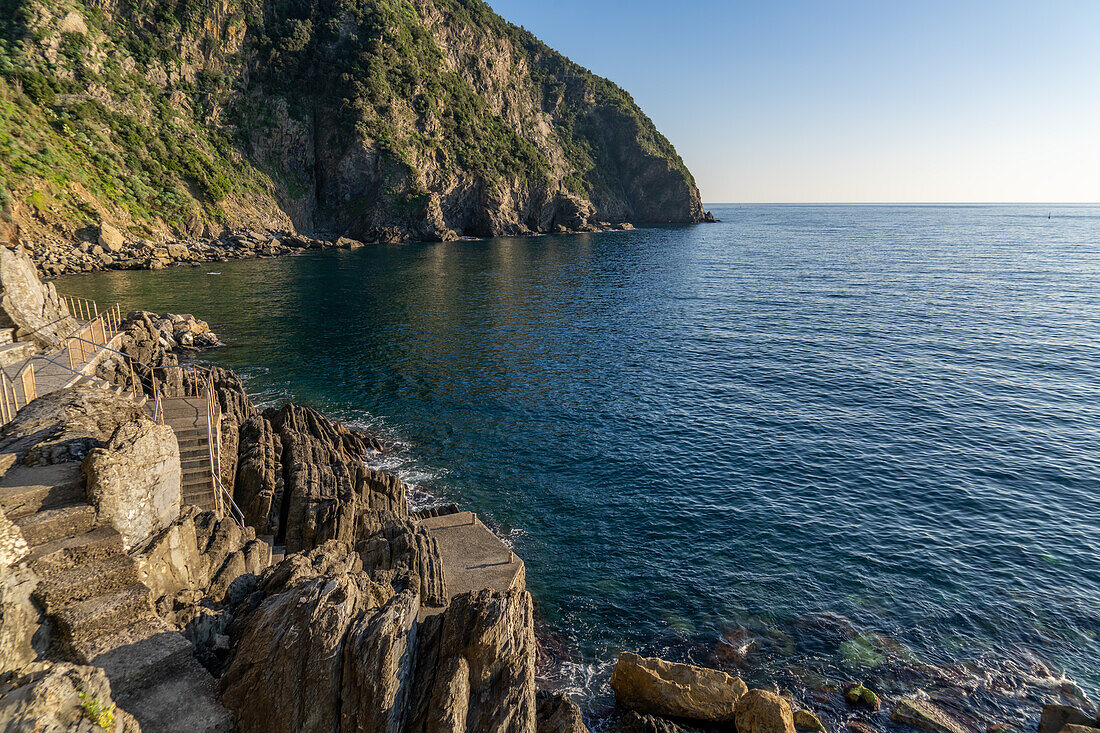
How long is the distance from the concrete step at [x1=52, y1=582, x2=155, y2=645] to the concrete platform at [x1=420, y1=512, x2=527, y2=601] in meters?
8.54

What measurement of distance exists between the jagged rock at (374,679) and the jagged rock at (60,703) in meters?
2.73

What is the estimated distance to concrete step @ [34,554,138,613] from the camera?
844 centimetres

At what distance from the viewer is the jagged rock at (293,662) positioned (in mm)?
7938

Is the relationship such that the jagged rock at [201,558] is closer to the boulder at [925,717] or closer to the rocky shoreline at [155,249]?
the boulder at [925,717]

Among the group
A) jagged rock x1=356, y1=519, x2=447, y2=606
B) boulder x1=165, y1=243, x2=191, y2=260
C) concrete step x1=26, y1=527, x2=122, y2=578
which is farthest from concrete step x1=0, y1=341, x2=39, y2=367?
boulder x1=165, y1=243, x2=191, y2=260

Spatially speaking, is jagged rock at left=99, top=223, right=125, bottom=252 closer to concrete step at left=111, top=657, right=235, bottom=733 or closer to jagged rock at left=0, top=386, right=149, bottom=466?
jagged rock at left=0, top=386, right=149, bottom=466

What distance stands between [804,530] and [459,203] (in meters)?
120

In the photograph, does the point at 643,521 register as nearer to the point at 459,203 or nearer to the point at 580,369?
the point at 580,369

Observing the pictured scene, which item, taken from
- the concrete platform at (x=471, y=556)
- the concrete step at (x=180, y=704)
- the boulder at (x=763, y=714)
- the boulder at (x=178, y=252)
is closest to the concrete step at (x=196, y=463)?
the concrete platform at (x=471, y=556)

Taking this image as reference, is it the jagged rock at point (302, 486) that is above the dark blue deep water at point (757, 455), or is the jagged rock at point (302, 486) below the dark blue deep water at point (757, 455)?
above

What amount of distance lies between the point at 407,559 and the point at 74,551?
7.74 metres

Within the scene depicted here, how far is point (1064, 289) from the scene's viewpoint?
224 feet

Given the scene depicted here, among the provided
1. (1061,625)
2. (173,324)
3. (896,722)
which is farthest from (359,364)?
(1061,625)

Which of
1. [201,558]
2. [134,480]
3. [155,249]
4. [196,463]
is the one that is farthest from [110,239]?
[201,558]
